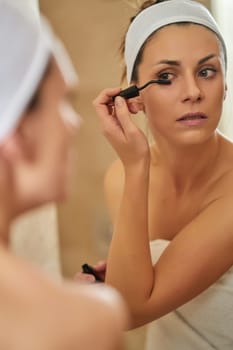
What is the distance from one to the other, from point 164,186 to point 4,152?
0.71 metres

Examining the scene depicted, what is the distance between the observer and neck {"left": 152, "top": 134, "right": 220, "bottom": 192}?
1.04 m

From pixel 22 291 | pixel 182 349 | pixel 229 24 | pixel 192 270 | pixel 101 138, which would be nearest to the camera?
→ pixel 22 291

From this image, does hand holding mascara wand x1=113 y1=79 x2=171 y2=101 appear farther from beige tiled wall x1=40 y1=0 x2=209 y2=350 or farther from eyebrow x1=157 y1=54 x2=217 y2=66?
beige tiled wall x1=40 y1=0 x2=209 y2=350

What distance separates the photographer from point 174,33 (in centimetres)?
98

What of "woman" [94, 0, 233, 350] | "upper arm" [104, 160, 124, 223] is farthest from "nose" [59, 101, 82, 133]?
"upper arm" [104, 160, 124, 223]

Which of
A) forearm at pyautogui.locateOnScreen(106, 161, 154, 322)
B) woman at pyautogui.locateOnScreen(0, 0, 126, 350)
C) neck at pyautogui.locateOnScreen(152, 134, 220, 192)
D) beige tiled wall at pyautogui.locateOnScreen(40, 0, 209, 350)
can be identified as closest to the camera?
woman at pyautogui.locateOnScreen(0, 0, 126, 350)

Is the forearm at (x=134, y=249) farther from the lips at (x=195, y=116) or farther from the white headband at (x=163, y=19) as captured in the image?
the white headband at (x=163, y=19)

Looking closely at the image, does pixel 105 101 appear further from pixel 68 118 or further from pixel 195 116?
pixel 68 118

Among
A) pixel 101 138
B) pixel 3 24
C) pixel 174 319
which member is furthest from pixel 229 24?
Result: pixel 3 24

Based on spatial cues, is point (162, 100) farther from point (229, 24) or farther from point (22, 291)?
point (22, 291)

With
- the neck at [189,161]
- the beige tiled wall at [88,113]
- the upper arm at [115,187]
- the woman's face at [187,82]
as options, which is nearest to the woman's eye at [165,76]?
the woman's face at [187,82]

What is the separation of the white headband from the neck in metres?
0.16

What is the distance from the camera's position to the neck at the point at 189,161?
1037mm

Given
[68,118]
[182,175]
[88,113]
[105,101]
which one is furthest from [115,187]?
[68,118]
